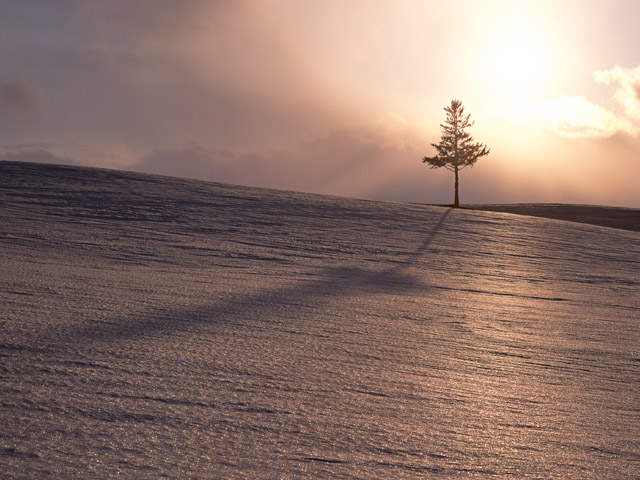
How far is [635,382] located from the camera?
3578mm

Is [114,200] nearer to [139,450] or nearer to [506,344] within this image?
[506,344]

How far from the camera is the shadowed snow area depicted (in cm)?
213

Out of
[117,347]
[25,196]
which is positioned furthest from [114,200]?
[117,347]

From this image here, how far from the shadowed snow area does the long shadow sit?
3 cm

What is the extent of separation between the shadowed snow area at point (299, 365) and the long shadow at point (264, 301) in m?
0.03

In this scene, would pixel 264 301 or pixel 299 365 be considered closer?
pixel 299 365

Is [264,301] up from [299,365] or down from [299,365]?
up

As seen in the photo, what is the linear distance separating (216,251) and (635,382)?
6321mm

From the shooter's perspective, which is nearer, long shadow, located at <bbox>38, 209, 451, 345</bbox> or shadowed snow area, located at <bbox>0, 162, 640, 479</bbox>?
shadowed snow area, located at <bbox>0, 162, 640, 479</bbox>

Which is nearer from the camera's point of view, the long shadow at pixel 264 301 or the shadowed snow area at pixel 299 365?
the shadowed snow area at pixel 299 365

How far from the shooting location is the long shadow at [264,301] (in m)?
3.62

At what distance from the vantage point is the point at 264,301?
5238 millimetres

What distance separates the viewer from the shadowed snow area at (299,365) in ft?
6.98

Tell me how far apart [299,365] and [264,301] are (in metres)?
2.01
